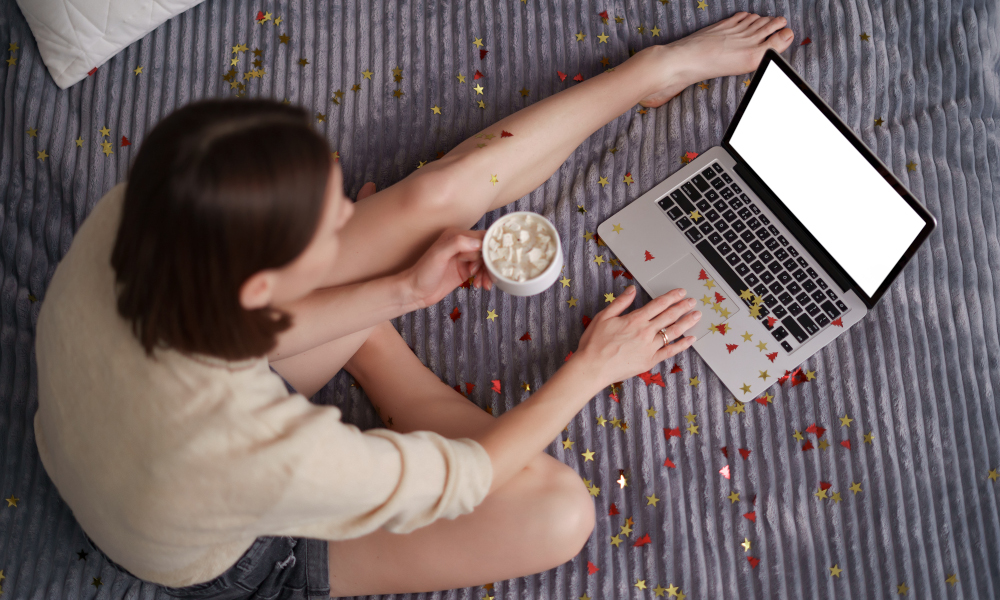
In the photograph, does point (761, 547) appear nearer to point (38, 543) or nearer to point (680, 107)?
point (680, 107)

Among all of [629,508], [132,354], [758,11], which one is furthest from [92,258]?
[758,11]

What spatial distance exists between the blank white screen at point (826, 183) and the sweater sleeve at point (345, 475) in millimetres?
705

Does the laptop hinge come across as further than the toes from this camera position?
No

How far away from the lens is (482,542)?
965 millimetres

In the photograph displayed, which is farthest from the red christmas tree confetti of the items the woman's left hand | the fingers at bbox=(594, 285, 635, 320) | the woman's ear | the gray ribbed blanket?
the woman's ear

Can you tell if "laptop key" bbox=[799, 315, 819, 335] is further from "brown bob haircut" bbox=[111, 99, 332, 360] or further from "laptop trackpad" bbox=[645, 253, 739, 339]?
"brown bob haircut" bbox=[111, 99, 332, 360]

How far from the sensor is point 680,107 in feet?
4.29

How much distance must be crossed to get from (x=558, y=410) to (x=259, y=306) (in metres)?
0.49

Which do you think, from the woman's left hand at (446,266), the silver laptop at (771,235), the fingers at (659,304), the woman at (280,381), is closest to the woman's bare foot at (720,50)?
the silver laptop at (771,235)

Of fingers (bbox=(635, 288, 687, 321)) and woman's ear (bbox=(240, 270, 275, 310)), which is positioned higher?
woman's ear (bbox=(240, 270, 275, 310))

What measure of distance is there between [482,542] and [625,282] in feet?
1.79

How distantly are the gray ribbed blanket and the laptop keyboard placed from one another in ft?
0.29

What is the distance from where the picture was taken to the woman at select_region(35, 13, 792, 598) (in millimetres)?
614

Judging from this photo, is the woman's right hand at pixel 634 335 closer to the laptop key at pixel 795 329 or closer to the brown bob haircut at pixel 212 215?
the laptop key at pixel 795 329
